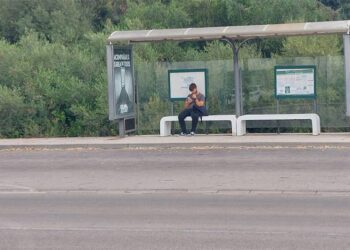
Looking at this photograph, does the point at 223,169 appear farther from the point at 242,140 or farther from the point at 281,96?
the point at 281,96

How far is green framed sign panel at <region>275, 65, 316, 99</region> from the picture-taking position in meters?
24.6

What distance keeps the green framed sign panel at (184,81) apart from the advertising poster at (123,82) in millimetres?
1119

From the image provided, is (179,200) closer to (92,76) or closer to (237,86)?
(237,86)

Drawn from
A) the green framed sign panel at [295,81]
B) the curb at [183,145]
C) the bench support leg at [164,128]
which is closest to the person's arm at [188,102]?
the bench support leg at [164,128]

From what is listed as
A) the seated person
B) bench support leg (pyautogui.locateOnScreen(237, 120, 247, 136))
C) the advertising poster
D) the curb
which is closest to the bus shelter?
Result: the advertising poster

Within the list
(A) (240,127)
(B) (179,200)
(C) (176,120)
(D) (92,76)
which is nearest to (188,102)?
(C) (176,120)

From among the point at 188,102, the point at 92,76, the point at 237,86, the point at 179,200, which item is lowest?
the point at 179,200

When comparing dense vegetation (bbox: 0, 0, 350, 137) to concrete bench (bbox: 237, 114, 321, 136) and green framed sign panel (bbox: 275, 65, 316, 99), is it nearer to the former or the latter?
green framed sign panel (bbox: 275, 65, 316, 99)

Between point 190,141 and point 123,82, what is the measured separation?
311 cm

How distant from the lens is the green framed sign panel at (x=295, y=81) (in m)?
24.6

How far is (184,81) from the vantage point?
1016 inches

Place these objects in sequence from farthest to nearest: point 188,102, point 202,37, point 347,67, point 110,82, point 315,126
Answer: point 188,102, point 110,82, point 315,126, point 202,37, point 347,67

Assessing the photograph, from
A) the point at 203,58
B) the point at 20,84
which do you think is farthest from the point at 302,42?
the point at 20,84

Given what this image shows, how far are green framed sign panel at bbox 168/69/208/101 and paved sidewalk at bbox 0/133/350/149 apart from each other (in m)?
1.30
